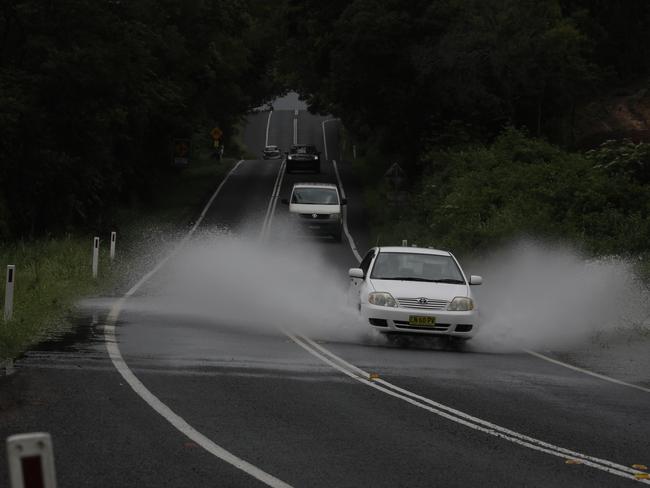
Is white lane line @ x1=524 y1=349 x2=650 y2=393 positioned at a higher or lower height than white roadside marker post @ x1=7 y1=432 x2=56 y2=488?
lower

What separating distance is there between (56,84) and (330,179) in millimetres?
29139

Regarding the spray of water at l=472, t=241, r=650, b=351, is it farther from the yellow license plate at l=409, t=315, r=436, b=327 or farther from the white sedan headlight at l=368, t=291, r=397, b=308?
the white sedan headlight at l=368, t=291, r=397, b=308

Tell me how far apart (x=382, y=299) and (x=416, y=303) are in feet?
1.72

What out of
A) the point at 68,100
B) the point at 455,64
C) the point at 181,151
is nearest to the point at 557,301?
the point at 68,100

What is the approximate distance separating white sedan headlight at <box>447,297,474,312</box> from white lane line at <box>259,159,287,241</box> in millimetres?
28097


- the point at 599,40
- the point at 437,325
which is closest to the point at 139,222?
the point at 599,40

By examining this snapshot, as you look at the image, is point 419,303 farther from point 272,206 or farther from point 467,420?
point 272,206

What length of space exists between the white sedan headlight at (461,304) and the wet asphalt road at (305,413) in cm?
79

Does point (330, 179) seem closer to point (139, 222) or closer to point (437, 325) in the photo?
point (139, 222)

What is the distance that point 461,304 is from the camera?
18016mm

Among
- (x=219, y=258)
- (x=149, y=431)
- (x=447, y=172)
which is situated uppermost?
(x=447, y=172)

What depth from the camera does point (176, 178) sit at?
72.2 meters

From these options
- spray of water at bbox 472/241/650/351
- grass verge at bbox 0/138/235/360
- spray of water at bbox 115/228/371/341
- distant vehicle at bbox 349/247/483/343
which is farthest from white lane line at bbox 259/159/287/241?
distant vehicle at bbox 349/247/483/343

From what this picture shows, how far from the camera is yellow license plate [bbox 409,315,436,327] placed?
58.0ft
